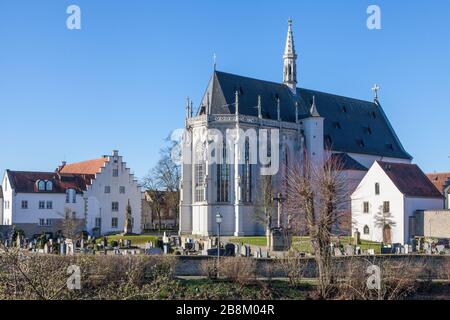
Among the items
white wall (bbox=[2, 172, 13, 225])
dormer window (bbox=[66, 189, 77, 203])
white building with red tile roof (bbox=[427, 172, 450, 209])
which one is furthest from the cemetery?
dormer window (bbox=[66, 189, 77, 203])

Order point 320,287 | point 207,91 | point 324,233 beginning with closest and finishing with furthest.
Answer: point 320,287 → point 324,233 → point 207,91

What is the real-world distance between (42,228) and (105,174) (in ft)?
26.6

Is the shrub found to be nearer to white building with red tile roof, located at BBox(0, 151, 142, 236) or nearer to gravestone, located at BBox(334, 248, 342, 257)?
gravestone, located at BBox(334, 248, 342, 257)

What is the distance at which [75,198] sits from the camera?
6650cm

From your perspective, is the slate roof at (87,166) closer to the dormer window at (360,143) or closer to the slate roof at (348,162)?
the slate roof at (348,162)

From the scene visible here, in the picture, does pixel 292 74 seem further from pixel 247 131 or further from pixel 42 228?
pixel 42 228

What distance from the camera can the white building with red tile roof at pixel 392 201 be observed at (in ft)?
179

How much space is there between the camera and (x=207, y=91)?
69.6m

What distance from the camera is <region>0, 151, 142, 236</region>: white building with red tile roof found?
212 ft

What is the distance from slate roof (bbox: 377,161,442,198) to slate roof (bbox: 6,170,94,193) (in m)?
29.1

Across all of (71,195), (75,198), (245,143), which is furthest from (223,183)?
(71,195)

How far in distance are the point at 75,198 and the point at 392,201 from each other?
30287 mm

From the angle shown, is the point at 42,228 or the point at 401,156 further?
the point at 401,156
